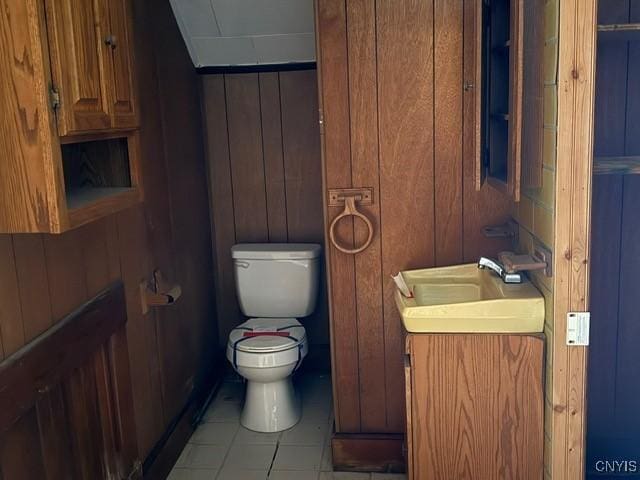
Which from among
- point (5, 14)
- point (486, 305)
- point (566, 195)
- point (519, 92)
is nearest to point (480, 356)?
point (486, 305)

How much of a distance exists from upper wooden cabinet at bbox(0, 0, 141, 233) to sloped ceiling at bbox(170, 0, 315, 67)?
3.87 ft

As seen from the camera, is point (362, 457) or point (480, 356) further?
point (362, 457)

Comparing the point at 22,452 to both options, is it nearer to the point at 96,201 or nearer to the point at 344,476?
the point at 96,201

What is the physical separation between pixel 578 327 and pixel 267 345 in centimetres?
141

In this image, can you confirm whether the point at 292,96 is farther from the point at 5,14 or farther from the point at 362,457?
the point at 5,14

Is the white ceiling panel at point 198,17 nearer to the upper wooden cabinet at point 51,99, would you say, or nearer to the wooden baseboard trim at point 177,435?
the upper wooden cabinet at point 51,99

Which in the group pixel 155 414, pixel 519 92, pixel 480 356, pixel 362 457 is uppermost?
pixel 519 92

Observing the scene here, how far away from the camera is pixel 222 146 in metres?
3.31

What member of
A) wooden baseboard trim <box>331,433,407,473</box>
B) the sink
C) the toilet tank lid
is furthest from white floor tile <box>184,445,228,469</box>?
the sink

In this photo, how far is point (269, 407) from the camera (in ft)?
9.82

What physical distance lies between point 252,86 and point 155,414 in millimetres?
1564

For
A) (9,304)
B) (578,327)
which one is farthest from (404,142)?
(9,304)

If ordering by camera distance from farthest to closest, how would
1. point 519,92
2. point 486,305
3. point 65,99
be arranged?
1. point 486,305
2. point 519,92
3. point 65,99

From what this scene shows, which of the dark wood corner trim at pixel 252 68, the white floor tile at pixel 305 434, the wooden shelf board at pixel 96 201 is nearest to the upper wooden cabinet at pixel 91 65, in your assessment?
the wooden shelf board at pixel 96 201
